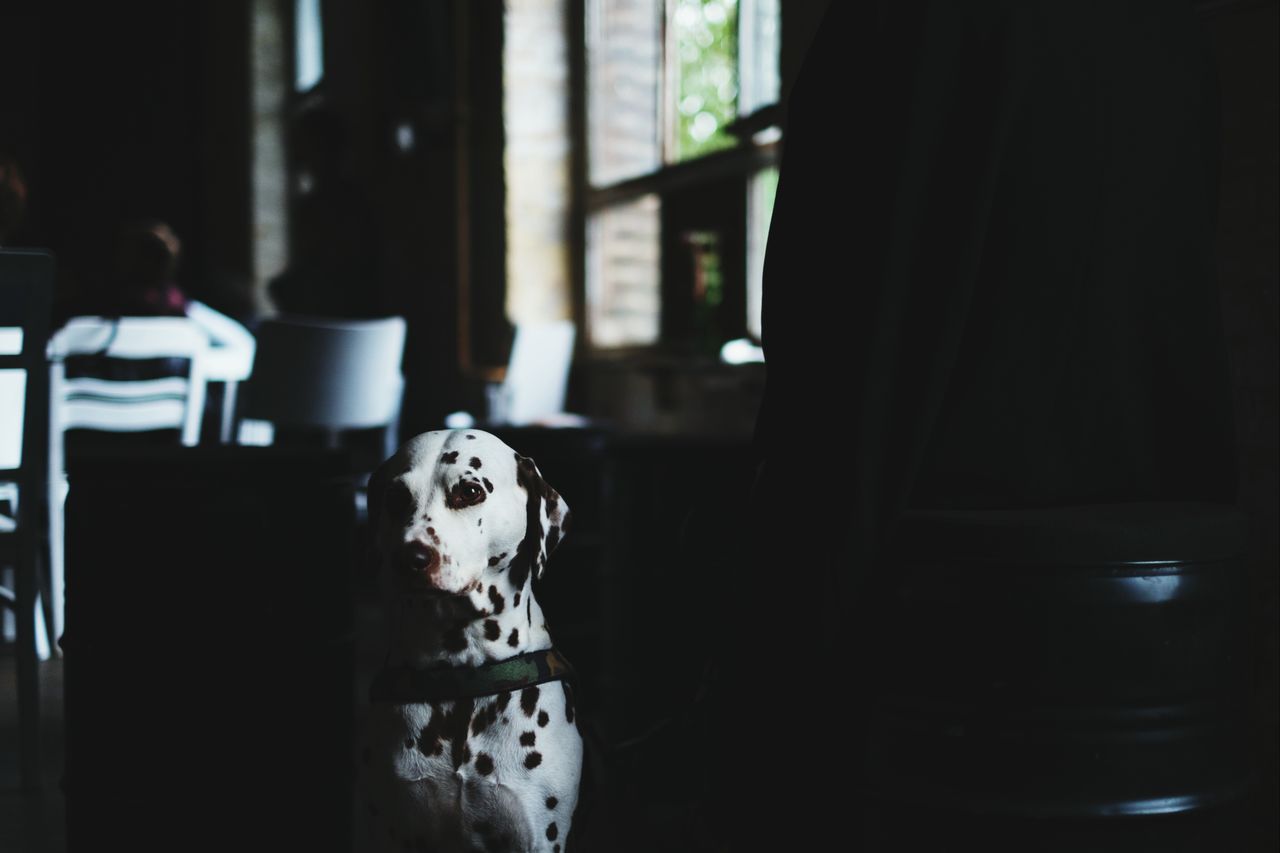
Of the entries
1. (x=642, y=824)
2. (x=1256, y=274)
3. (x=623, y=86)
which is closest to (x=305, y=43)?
(x=623, y=86)

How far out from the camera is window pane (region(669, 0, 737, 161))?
466cm

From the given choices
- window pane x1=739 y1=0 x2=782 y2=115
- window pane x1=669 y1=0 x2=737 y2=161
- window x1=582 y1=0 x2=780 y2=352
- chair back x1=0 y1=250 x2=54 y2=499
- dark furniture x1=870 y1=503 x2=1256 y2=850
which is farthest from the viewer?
window pane x1=669 y1=0 x2=737 y2=161

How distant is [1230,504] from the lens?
4.68ft

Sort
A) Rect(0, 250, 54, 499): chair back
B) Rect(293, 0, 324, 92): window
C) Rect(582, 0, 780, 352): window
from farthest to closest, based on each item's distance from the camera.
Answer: Rect(293, 0, 324, 92): window
Rect(582, 0, 780, 352): window
Rect(0, 250, 54, 499): chair back

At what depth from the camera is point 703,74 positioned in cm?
493

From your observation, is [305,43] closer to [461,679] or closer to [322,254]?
[322,254]

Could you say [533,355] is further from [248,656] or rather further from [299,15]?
[299,15]

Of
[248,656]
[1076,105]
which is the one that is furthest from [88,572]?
[1076,105]

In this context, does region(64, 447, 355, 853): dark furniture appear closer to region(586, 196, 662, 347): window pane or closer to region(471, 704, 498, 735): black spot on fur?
region(471, 704, 498, 735): black spot on fur

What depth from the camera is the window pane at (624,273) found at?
17.9 ft

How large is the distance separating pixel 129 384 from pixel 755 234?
2211 millimetres

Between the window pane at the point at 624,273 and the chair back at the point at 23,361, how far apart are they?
10.5 ft

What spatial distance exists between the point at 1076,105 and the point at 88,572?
1.27 metres

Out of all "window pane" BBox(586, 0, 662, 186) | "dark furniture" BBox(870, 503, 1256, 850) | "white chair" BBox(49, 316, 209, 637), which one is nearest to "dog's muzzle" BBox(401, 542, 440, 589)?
"dark furniture" BBox(870, 503, 1256, 850)
